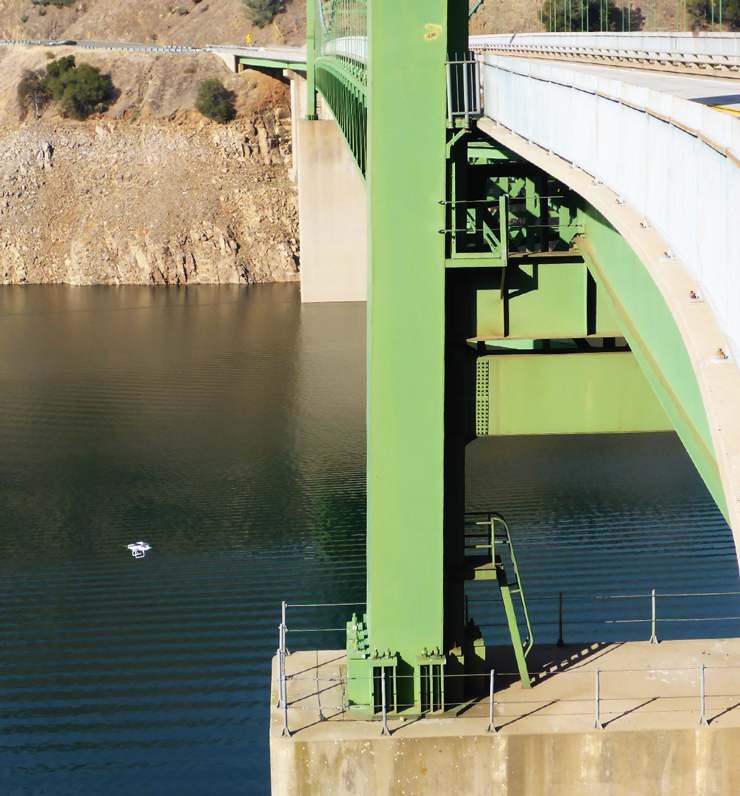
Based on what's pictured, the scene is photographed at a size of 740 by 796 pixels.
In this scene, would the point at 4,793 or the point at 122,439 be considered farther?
the point at 122,439

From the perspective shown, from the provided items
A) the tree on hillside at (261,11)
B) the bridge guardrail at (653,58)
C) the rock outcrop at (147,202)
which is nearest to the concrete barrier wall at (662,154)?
the bridge guardrail at (653,58)

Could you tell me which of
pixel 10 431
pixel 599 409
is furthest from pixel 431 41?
pixel 10 431

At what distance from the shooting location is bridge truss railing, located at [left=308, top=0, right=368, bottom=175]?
13.8 meters

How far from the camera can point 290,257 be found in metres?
44.7

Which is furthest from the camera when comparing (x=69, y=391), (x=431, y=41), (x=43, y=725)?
(x=69, y=391)

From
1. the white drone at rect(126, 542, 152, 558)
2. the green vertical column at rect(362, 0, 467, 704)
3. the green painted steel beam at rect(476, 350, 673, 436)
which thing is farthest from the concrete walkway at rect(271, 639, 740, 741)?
the white drone at rect(126, 542, 152, 558)

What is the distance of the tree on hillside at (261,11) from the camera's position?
64750mm

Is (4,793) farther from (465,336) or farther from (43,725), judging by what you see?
(465,336)

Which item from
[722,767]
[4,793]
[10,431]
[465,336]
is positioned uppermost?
[465,336]

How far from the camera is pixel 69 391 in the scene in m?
25.9

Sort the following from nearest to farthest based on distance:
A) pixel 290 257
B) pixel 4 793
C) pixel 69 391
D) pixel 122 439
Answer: pixel 4 793 < pixel 122 439 < pixel 69 391 < pixel 290 257

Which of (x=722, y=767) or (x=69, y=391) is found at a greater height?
(x=69, y=391)

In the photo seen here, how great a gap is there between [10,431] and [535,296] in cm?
1641

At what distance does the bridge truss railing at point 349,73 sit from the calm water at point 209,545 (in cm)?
539
